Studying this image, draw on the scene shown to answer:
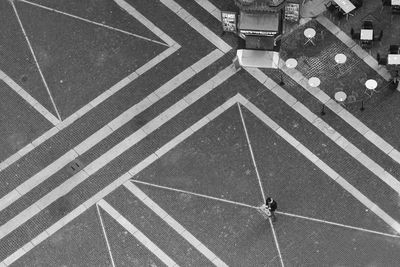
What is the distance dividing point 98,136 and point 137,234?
16.7 ft

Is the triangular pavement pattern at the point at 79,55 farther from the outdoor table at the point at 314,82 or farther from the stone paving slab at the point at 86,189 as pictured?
the outdoor table at the point at 314,82

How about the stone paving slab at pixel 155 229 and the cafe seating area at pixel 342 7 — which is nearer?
the stone paving slab at pixel 155 229

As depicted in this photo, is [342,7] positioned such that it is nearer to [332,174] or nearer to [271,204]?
Result: [332,174]

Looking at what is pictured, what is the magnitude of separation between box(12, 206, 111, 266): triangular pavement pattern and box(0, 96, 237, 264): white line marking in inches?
9.3

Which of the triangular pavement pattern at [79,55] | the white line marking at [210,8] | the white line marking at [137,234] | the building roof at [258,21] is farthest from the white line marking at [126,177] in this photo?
the white line marking at [210,8]

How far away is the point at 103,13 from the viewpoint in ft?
115

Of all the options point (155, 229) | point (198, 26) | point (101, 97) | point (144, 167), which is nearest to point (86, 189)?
point (144, 167)

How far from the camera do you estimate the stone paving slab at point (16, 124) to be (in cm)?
3328

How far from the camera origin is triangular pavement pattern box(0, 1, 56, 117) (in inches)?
1341

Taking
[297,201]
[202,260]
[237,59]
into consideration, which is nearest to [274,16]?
[237,59]

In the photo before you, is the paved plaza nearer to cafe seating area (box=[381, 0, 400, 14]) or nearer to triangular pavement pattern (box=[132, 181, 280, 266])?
triangular pavement pattern (box=[132, 181, 280, 266])

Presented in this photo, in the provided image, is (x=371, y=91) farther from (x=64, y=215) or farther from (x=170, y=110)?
(x=64, y=215)

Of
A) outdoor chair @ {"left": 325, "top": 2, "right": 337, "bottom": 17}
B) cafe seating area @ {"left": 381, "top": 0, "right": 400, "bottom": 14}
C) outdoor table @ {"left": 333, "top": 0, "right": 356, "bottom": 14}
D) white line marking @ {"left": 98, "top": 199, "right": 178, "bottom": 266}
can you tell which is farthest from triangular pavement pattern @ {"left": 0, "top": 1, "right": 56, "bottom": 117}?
cafe seating area @ {"left": 381, "top": 0, "right": 400, "bottom": 14}

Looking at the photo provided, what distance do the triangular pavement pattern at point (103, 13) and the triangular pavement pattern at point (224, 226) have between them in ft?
26.7
